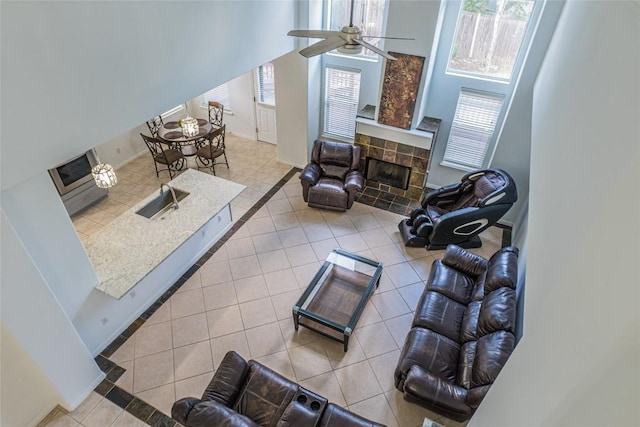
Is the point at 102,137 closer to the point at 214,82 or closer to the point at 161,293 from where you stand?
the point at 214,82

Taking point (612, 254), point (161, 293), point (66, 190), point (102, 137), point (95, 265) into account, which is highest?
point (612, 254)

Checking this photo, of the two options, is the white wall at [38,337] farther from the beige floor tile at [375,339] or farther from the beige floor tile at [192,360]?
the beige floor tile at [375,339]

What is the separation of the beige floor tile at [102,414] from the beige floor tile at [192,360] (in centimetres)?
66

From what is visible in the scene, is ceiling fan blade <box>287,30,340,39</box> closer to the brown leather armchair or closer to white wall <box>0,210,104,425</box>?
white wall <box>0,210,104,425</box>

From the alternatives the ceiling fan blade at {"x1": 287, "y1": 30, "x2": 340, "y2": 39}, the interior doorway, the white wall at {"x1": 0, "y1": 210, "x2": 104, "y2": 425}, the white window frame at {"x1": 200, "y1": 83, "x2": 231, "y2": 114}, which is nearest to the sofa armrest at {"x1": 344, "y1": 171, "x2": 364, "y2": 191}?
the interior doorway

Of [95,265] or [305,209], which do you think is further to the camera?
[305,209]

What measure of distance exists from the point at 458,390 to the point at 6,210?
4239mm

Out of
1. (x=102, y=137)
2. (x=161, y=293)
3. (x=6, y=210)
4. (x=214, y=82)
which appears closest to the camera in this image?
(x=6, y=210)

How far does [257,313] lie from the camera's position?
5.02 m

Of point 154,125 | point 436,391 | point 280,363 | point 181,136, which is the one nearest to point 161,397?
point 280,363

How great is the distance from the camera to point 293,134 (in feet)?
25.2

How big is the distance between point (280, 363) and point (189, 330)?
4.19ft

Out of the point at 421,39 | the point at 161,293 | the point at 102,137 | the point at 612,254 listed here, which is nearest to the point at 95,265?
the point at 161,293

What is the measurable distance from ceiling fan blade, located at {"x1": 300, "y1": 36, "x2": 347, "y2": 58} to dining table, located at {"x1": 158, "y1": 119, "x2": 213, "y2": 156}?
473cm
